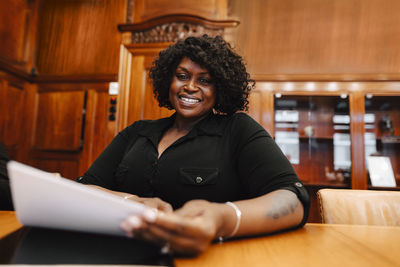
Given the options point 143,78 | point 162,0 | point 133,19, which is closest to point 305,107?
point 143,78

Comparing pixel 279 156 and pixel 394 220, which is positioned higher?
pixel 279 156

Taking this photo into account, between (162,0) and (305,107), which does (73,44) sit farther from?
(305,107)

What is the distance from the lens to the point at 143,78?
2861 millimetres

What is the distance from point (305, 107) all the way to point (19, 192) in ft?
8.96

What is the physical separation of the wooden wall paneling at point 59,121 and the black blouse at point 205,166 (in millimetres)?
2402

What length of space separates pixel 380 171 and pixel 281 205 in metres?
2.44

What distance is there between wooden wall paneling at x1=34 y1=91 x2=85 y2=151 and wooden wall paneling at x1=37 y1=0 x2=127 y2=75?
0.32m

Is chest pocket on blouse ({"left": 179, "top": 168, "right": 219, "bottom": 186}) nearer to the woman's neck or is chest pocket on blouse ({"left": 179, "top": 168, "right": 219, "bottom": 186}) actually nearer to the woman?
the woman

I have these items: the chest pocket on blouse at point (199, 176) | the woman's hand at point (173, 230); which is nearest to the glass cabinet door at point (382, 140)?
the chest pocket on blouse at point (199, 176)

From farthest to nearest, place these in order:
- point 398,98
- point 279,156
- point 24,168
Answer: point 398,98, point 279,156, point 24,168

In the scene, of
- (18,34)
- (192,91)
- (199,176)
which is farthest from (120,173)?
(18,34)

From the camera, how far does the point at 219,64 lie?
113 cm

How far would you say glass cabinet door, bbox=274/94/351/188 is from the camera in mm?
2674

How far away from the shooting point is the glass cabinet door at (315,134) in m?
2.67
